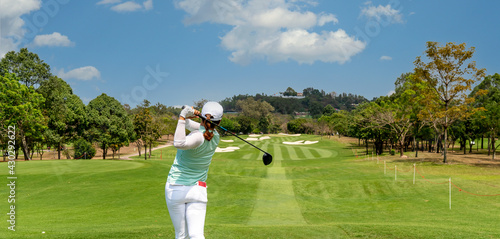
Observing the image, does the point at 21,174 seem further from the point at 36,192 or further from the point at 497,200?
the point at 497,200

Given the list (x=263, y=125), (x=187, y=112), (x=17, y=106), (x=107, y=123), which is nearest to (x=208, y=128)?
(x=187, y=112)

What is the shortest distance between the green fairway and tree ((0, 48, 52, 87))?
22950 millimetres

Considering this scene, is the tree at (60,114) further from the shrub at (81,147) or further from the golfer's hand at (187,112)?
the golfer's hand at (187,112)

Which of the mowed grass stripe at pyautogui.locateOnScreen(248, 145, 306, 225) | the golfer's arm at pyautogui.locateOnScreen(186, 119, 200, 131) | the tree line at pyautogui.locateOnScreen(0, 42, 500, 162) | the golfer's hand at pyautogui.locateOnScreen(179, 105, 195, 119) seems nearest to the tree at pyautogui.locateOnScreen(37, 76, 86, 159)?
the tree line at pyautogui.locateOnScreen(0, 42, 500, 162)

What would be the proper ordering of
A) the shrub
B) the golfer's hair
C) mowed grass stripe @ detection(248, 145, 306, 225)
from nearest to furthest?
the golfer's hair < mowed grass stripe @ detection(248, 145, 306, 225) < the shrub

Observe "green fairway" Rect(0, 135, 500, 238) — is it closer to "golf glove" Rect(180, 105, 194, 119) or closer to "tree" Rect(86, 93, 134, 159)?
"golf glove" Rect(180, 105, 194, 119)

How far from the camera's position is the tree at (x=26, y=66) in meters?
40.5

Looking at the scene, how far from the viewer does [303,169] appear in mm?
31312

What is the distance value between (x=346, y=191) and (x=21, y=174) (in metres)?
18.4

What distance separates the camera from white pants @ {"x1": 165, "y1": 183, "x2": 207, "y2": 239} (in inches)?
171

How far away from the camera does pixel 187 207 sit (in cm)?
439

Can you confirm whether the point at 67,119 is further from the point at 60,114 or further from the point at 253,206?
the point at 253,206

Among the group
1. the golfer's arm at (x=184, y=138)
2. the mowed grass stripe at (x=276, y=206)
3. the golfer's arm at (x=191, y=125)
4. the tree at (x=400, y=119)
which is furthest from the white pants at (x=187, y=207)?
the tree at (x=400, y=119)

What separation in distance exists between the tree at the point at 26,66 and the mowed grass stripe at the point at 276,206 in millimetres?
34671
